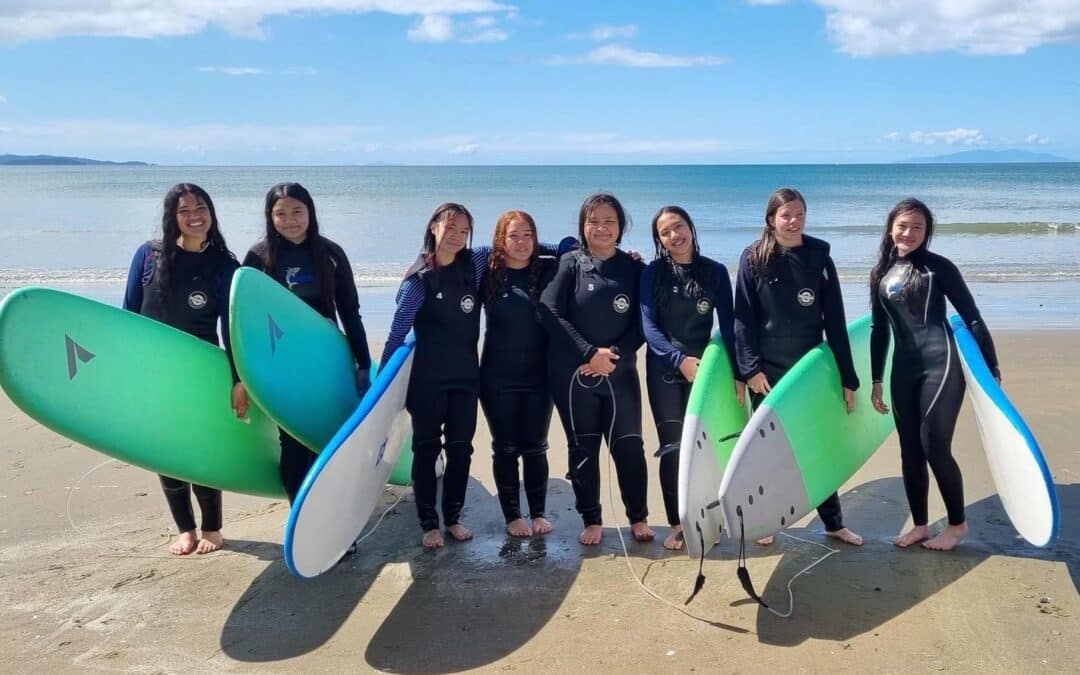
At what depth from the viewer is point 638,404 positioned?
3.51m

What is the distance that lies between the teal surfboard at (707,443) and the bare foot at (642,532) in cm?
48

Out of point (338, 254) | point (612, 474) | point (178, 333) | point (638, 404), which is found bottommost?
point (612, 474)

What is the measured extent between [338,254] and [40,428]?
8.85 feet

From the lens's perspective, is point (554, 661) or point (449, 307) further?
point (449, 307)

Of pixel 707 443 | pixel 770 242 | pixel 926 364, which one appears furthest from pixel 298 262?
pixel 926 364

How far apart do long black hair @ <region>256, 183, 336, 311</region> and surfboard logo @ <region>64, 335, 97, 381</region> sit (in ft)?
2.39

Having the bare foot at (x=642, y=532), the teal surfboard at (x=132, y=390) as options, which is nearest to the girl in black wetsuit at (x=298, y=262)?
the teal surfboard at (x=132, y=390)

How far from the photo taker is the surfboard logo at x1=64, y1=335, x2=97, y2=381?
314cm

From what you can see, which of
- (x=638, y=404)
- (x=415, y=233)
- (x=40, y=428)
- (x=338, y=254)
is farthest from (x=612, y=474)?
(x=415, y=233)

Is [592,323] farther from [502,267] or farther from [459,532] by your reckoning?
[459,532]

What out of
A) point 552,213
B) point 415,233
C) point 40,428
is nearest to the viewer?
point 40,428

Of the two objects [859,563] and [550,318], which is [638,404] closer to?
[550,318]

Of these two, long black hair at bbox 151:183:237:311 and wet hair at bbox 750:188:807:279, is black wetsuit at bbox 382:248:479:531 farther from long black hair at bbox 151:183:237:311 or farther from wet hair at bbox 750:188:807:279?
wet hair at bbox 750:188:807:279

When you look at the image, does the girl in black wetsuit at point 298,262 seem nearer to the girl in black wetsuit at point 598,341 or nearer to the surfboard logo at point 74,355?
the surfboard logo at point 74,355
